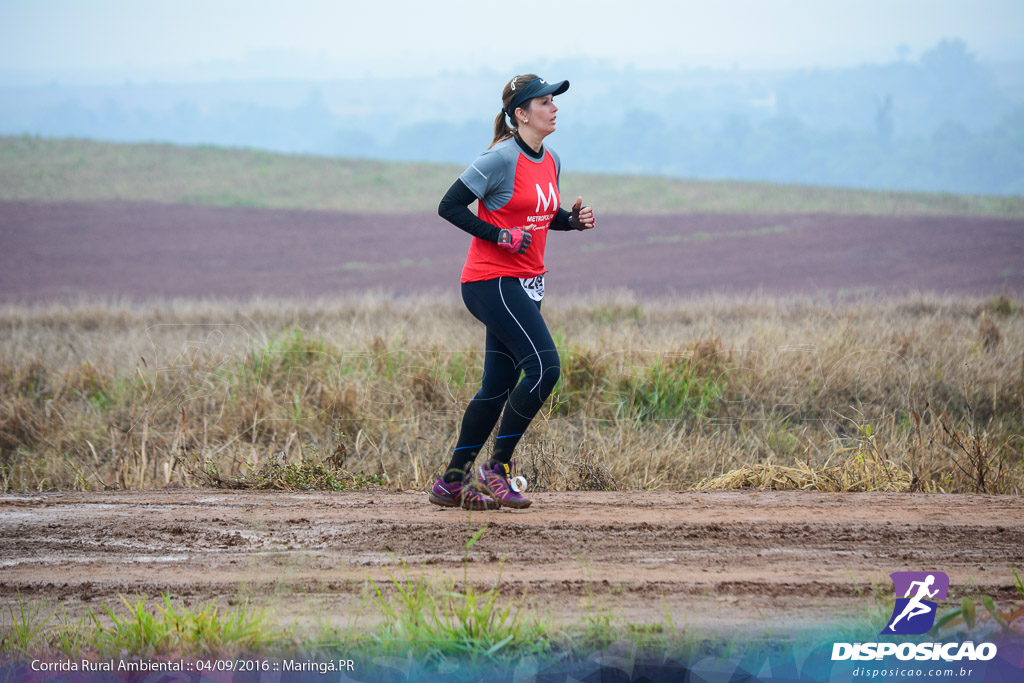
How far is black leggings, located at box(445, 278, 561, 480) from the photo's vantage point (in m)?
4.26

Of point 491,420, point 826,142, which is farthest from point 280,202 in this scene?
point 826,142

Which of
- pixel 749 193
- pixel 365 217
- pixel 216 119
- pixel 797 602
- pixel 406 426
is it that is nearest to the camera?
pixel 797 602

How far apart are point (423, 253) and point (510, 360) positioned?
28103mm

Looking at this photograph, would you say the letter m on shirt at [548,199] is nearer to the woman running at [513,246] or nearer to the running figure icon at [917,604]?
the woman running at [513,246]

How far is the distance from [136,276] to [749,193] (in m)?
32.7

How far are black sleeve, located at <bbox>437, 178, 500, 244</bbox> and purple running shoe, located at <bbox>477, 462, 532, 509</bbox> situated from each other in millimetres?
1300

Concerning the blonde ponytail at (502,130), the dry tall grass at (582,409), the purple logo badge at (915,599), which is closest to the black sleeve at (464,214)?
the blonde ponytail at (502,130)

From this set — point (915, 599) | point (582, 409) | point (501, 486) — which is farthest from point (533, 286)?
point (582, 409)

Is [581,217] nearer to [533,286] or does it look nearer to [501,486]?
[533,286]

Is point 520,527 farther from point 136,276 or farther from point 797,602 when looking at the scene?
point 136,276

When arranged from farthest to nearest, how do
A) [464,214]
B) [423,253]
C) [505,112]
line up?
[423,253] → [505,112] → [464,214]

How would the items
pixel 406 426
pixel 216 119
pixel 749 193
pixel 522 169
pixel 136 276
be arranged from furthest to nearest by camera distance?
1. pixel 216 119
2. pixel 749 193
3. pixel 136 276
4. pixel 406 426
5. pixel 522 169

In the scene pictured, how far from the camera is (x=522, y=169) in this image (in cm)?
430

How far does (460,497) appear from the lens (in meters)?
4.71
